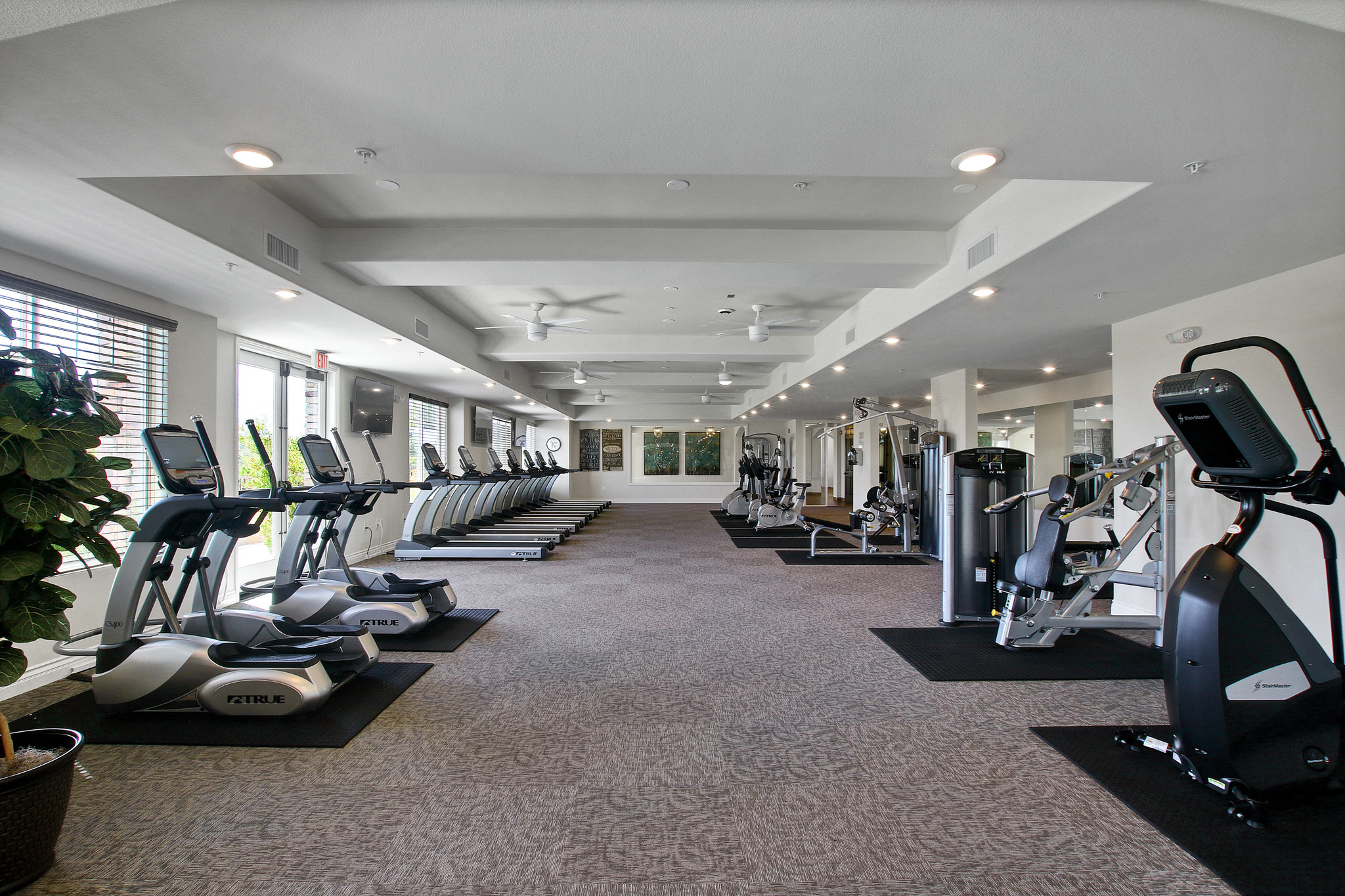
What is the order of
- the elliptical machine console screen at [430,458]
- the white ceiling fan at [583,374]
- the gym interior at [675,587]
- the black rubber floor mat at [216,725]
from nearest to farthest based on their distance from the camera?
the gym interior at [675,587] < the black rubber floor mat at [216,725] < the elliptical machine console screen at [430,458] < the white ceiling fan at [583,374]

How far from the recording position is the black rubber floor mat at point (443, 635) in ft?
13.8

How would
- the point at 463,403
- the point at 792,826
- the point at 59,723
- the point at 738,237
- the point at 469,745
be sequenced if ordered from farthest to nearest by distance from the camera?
the point at 463,403 < the point at 738,237 < the point at 59,723 < the point at 469,745 < the point at 792,826

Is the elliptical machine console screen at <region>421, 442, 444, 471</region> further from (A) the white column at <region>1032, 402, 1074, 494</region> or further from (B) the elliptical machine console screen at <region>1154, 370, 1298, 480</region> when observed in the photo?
(A) the white column at <region>1032, 402, 1074, 494</region>

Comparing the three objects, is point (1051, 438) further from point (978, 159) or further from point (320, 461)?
point (320, 461)

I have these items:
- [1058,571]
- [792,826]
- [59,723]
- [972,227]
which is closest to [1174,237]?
[972,227]

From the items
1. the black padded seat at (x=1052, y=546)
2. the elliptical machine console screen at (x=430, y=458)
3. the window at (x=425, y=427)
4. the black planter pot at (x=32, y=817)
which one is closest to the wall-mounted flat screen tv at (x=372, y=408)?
the window at (x=425, y=427)

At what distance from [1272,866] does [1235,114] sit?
2.50 metres

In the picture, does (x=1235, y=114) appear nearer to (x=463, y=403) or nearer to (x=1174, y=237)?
(x=1174, y=237)

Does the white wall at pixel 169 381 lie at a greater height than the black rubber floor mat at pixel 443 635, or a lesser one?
greater

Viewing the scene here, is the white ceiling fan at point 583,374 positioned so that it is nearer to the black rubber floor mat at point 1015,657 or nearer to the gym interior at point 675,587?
the gym interior at point 675,587

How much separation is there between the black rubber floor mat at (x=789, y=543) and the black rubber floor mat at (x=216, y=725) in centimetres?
628

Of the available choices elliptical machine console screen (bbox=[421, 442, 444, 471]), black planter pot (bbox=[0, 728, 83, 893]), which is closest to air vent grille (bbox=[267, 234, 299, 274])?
black planter pot (bbox=[0, 728, 83, 893])

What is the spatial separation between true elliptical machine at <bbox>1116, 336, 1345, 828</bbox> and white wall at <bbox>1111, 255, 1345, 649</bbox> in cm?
171

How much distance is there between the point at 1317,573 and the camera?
3730mm
